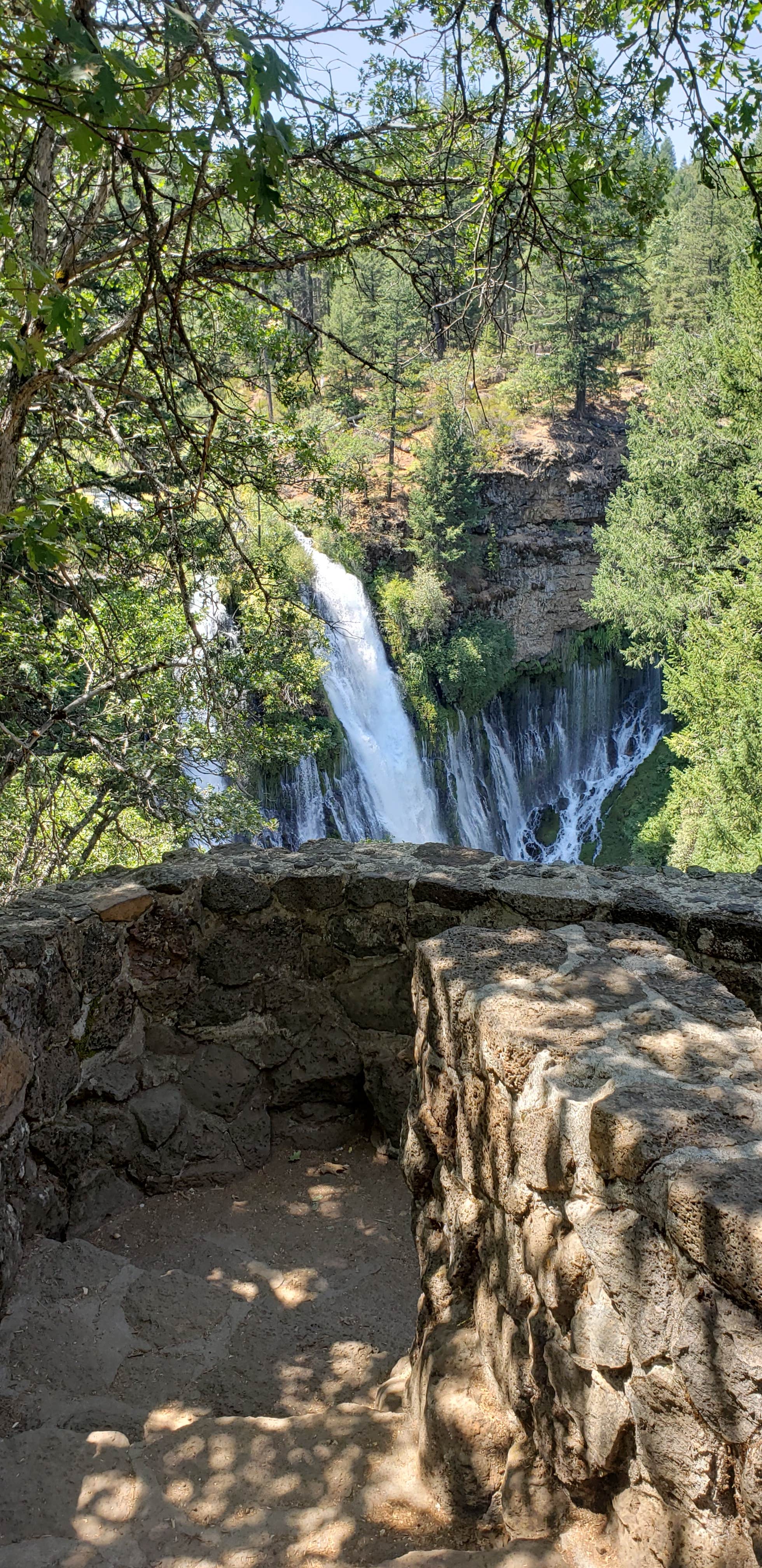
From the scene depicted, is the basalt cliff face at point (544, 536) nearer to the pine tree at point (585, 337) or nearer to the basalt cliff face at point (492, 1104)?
the pine tree at point (585, 337)

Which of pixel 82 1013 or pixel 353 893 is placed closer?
pixel 82 1013

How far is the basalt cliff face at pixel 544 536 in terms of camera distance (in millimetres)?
22422

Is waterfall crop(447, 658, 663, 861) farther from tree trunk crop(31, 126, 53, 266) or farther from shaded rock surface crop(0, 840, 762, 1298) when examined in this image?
tree trunk crop(31, 126, 53, 266)

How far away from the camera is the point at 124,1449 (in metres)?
2.05

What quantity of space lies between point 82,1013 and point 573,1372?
2033mm

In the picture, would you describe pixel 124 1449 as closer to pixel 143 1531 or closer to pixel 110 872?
pixel 143 1531

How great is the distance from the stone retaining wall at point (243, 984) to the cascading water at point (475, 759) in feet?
33.0

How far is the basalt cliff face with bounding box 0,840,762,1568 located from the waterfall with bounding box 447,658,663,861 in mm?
14979

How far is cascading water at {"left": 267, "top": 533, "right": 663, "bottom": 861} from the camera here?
628 inches

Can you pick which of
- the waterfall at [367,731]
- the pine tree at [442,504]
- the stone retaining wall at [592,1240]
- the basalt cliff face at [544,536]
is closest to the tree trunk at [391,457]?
the pine tree at [442,504]

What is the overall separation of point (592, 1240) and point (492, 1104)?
40cm

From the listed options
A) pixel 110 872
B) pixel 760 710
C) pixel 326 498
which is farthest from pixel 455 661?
pixel 110 872

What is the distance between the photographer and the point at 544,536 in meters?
22.9

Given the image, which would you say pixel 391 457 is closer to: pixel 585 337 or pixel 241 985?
pixel 585 337
